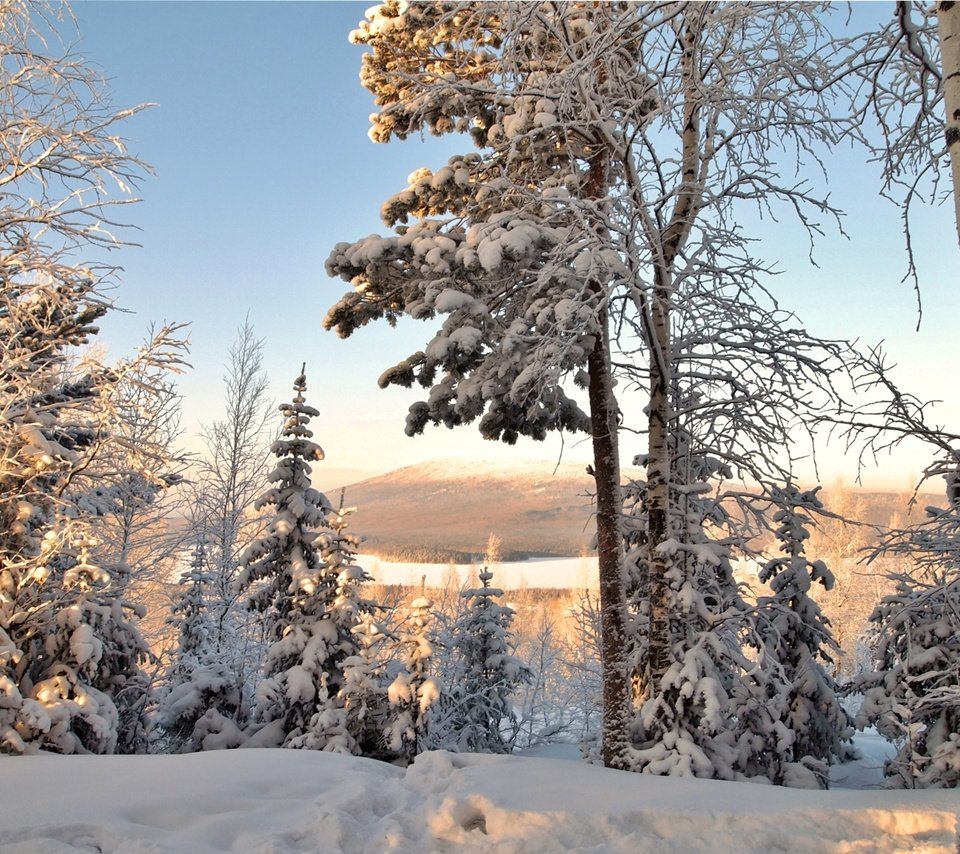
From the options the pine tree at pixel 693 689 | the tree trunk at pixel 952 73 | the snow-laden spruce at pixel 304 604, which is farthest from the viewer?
the snow-laden spruce at pixel 304 604

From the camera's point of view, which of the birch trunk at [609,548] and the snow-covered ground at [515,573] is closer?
the birch trunk at [609,548]

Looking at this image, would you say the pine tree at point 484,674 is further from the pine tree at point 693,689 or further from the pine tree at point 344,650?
the pine tree at point 693,689

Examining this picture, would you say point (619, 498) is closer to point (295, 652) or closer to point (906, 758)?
point (906, 758)

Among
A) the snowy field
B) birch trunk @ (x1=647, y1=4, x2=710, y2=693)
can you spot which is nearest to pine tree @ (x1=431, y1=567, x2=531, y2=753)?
birch trunk @ (x1=647, y1=4, x2=710, y2=693)

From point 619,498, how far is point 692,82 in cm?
514

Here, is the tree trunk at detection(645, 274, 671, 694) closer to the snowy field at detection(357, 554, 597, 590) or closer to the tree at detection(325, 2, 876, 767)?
the tree at detection(325, 2, 876, 767)

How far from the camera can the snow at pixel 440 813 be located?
424cm

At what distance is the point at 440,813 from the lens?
4668 mm

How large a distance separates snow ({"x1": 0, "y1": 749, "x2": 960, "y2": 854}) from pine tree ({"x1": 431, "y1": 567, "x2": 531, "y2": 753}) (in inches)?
476

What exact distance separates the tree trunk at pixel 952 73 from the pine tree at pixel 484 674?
15.3m

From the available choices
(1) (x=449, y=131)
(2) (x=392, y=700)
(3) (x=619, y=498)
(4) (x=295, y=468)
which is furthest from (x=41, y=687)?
(1) (x=449, y=131)

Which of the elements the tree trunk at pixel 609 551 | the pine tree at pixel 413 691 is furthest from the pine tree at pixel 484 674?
the tree trunk at pixel 609 551

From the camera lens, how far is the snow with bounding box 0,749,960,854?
13.9 ft

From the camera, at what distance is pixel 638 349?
26.7 ft
